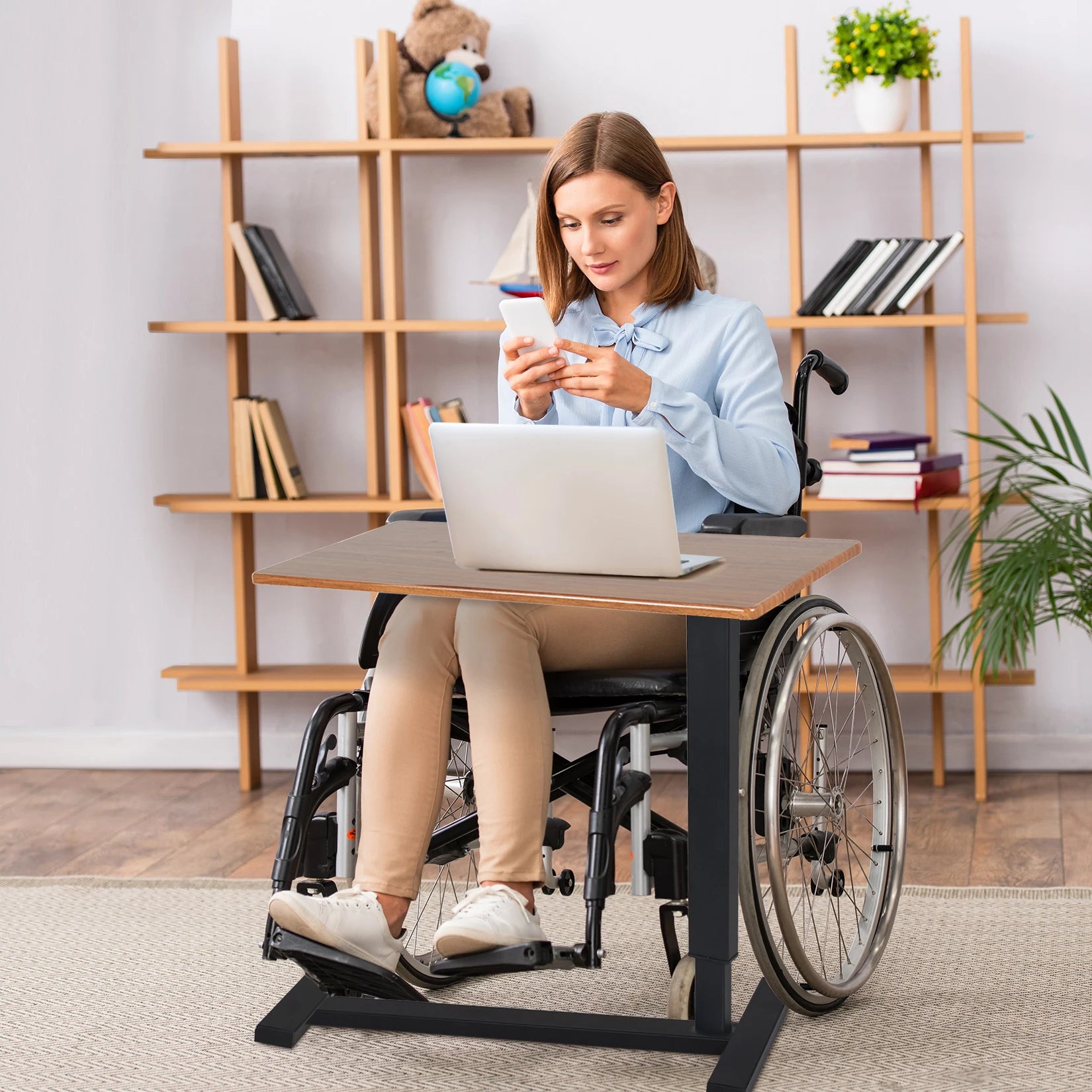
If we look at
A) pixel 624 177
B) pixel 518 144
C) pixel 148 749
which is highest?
pixel 518 144

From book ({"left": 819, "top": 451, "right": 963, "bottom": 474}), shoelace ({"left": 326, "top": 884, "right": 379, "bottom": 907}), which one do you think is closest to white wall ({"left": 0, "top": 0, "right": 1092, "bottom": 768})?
book ({"left": 819, "top": 451, "right": 963, "bottom": 474})

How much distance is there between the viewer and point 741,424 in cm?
189

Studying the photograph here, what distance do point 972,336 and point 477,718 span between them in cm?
172

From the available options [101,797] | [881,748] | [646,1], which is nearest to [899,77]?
[646,1]

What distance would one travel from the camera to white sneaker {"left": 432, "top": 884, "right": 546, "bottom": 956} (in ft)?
5.08

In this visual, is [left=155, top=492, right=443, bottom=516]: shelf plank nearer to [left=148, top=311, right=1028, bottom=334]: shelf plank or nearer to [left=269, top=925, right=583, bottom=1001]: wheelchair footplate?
[left=148, top=311, right=1028, bottom=334]: shelf plank

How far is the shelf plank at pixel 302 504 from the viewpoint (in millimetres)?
3078

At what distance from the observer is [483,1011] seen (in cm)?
179

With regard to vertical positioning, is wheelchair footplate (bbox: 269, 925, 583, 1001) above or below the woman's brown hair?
below

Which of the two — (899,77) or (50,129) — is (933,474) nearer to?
(899,77)

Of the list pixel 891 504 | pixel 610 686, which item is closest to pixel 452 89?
pixel 891 504

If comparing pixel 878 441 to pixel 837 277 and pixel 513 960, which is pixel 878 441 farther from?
pixel 513 960

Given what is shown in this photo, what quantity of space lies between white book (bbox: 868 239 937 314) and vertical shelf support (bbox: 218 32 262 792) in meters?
1.33

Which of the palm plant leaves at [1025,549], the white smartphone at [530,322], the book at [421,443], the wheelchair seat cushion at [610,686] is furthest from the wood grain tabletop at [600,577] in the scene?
the book at [421,443]
